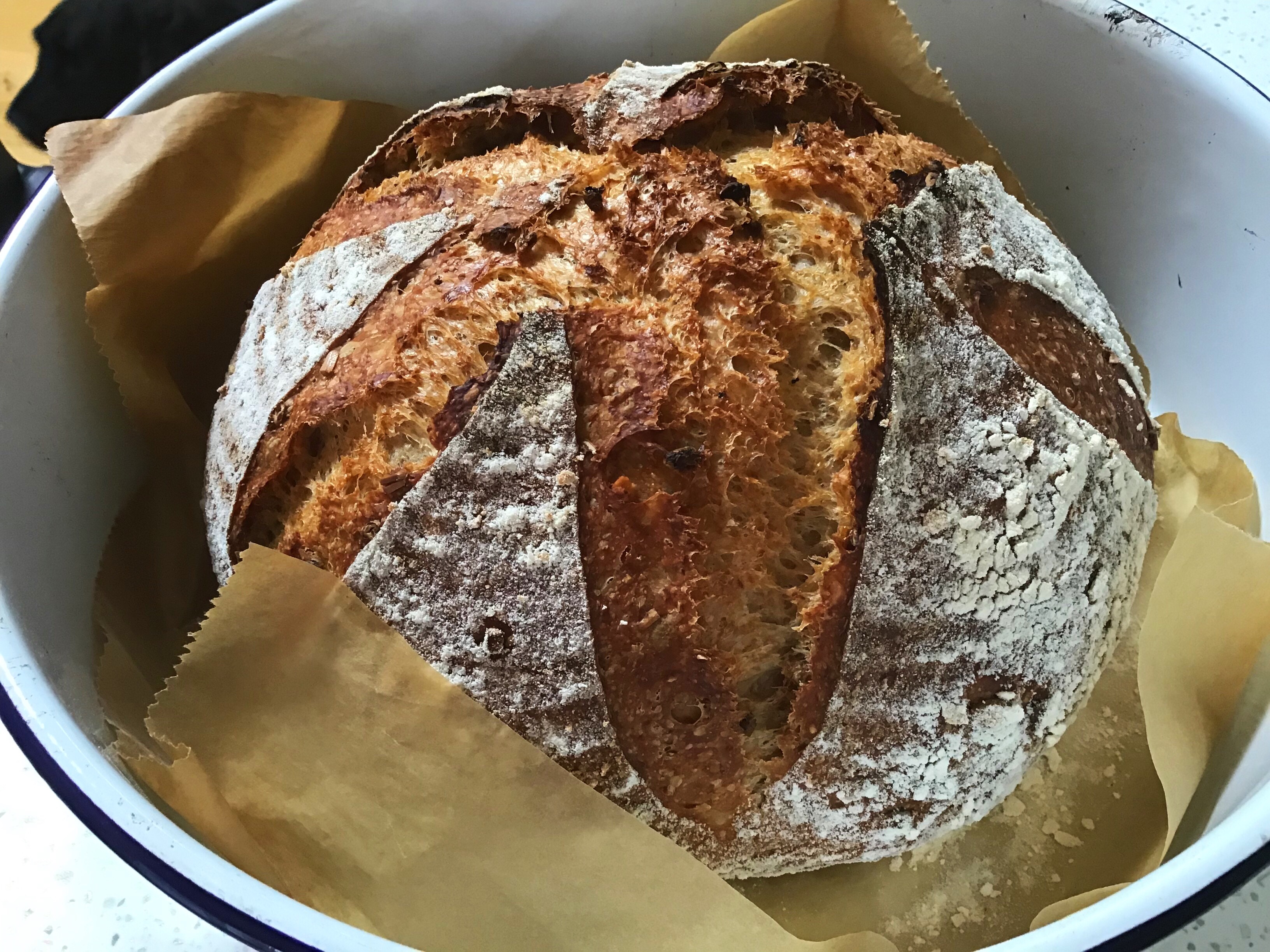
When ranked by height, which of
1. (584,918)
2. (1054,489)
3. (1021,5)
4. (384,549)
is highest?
(1021,5)

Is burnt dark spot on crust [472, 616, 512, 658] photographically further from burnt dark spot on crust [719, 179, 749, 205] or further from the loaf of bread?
burnt dark spot on crust [719, 179, 749, 205]

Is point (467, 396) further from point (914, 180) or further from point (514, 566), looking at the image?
point (914, 180)

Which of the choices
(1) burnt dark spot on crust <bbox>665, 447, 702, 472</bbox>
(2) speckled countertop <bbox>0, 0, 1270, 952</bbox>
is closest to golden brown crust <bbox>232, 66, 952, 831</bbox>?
(1) burnt dark spot on crust <bbox>665, 447, 702, 472</bbox>

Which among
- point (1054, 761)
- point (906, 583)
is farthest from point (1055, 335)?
point (1054, 761)

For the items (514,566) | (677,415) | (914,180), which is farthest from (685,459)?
(914,180)

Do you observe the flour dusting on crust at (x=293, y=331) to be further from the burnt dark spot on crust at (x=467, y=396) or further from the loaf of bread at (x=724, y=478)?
the burnt dark spot on crust at (x=467, y=396)

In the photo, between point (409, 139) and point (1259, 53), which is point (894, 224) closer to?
point (409, 139)
